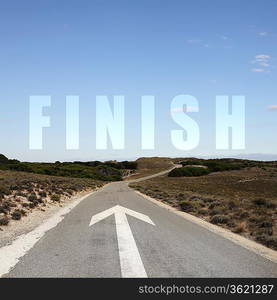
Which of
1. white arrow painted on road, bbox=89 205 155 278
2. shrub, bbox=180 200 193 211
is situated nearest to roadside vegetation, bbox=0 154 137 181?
shrub, bbox=180 200 193 211

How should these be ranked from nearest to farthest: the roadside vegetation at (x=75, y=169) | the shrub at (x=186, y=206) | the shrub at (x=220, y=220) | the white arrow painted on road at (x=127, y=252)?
the white arrow painted on road at (x=127, y=252), the shrub at (x=220, y=220), the shrub at (x=186, y=206), the roadside vegetation at (x=75, y=169)

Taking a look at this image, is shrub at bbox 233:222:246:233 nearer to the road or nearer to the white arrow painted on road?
the road

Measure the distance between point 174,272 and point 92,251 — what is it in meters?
2.77

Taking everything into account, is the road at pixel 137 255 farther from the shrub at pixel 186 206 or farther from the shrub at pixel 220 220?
the shrub at pixel 186 206

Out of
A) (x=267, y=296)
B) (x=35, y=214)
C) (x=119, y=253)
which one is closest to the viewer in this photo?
(x=267, y=296)

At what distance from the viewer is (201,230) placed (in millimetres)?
13758

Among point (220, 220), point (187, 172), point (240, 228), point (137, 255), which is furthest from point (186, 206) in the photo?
point (187, 172)

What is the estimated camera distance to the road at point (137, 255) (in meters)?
7.36

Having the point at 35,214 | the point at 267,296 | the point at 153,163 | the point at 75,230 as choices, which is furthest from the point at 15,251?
the point at 153,163

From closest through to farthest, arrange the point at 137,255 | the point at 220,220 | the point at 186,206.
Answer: the point at 137,255, the point at 220,220, the point at 186,206

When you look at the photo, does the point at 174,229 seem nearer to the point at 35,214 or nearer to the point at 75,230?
the point at 75,230

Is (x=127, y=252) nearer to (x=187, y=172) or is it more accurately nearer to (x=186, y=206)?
(x=186, y=206)

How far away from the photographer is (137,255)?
346 inches

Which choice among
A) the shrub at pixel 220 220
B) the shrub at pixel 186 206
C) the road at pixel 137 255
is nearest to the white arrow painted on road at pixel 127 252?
the road at pixel 137 255
